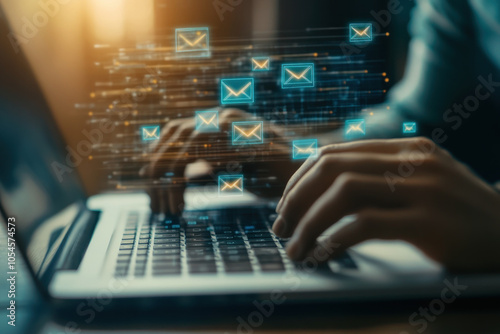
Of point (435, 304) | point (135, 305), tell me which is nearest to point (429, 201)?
point (435, 304)

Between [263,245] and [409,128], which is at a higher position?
[409,128]

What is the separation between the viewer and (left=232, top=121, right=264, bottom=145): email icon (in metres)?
0.49

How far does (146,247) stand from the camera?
448 millimetres

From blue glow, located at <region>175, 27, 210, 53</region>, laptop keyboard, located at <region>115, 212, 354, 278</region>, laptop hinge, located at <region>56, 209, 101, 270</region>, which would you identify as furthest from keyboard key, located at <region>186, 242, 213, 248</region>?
blue glow, located at <region>175, 27, 210, 53</region>

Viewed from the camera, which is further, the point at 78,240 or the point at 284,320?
the point at 78,240

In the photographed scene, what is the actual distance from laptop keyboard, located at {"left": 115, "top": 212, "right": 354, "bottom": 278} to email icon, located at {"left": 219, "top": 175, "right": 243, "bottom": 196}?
32mm

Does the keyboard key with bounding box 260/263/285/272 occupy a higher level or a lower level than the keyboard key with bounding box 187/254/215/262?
lower

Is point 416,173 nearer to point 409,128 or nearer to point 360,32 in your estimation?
point 409,128

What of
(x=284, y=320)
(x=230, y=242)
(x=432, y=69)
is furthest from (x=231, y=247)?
(x=432, y=69)

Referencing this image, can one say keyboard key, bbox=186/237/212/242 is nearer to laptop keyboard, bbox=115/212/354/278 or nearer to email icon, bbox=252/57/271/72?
laptop keyboard, bbox=115/212/354/278

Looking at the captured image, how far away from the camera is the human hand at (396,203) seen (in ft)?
1.38

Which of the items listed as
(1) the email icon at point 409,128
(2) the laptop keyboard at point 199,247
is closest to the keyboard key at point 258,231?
(2) the laptop keyboard at point 199,247

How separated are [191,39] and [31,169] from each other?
0.23m

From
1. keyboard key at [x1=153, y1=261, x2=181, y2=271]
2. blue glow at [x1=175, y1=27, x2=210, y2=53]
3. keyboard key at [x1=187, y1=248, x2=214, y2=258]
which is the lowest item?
keyboard key at [x1=187, y1=248, x2=214, y2=258]
